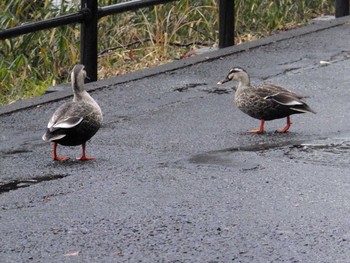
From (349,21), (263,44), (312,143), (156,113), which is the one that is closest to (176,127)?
(156,113)

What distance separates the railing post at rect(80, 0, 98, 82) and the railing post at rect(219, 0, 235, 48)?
5.60 ft

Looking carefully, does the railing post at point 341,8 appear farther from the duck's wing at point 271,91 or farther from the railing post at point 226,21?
the duck's wing at point 271,91

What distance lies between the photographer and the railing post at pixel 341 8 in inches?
523

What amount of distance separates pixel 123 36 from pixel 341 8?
Answer: 2368 mm

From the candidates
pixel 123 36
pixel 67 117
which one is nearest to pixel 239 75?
pixel 67 117

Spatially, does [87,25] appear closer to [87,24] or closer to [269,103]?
[87,24]

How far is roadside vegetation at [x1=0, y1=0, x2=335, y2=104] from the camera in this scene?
456 inches

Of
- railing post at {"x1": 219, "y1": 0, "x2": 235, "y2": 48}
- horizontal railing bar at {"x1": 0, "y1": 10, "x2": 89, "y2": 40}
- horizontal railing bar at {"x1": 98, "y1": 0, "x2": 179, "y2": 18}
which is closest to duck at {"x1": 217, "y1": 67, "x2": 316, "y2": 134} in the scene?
horizontal railing bar at {"x1": 0, "y1": 10, "x2": 89, "y2": 40}

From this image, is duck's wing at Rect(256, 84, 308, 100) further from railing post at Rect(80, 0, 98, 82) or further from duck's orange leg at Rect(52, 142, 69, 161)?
railing post at Rect(80, 0, 98, 82)

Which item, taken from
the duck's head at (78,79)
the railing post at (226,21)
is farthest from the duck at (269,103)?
the railing post at (226,21)

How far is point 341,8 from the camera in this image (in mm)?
13344

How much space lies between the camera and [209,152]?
832 cm

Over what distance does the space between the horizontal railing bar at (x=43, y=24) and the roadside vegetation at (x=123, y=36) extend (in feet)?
2.40

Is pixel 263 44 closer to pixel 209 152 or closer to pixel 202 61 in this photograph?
pixel 202 61
